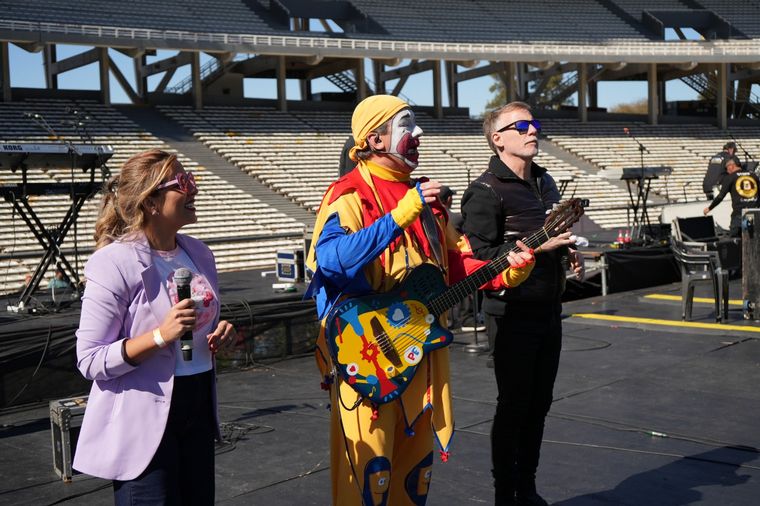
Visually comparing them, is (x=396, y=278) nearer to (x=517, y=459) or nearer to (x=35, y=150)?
(x=517, y=459)

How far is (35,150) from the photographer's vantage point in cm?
1064

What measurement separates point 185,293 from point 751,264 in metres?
8.07


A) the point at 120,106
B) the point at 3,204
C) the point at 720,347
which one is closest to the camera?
the point at 720,347

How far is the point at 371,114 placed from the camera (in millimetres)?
3191

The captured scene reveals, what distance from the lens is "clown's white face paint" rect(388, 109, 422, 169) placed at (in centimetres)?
318

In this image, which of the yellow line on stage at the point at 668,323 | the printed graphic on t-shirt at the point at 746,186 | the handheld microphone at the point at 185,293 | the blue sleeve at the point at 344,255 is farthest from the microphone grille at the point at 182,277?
the printed graphic on t-shirt at the point at 746,186

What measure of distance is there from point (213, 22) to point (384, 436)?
1176 inches

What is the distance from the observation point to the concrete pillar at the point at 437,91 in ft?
116

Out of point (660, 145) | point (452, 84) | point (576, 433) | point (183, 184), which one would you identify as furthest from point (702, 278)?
point (452, 84)

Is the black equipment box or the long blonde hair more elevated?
the long blonde hair

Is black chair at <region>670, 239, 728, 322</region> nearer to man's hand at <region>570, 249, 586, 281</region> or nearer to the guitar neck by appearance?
man's hand at <region>570, 249, 586, 281</region>

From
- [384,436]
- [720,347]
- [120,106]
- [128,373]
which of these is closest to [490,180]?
[384,436]

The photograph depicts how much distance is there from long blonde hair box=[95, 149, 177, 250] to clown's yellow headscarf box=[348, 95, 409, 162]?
0.68 meters

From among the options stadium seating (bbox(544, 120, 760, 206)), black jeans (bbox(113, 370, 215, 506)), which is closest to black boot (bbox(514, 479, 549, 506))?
black jeans (bbox(113, 370, 215, 506))
